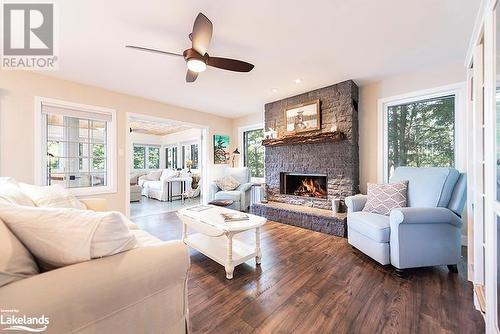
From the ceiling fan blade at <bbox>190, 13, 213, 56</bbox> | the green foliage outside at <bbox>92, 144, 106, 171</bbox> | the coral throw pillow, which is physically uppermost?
the ceiling fan blade at <bbox>190, 13, 213, 56</bbox>

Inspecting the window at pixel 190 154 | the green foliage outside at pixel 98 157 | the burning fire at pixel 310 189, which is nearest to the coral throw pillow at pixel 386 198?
the burning fire at pixel 310 189

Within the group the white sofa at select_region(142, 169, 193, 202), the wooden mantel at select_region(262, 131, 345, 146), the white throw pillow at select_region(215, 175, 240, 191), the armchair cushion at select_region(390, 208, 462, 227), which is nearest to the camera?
the armchair cushion at select_region(390, 208, 462, 227)

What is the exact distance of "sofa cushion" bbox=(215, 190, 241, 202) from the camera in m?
4.40

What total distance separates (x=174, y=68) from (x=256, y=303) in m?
2.88

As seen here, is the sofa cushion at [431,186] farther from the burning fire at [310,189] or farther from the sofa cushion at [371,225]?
the burning fire at [310,189]

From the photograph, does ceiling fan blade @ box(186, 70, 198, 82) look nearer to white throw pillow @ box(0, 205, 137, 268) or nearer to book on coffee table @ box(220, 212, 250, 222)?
book on coffee table @ box(220, 212, 250, 222)

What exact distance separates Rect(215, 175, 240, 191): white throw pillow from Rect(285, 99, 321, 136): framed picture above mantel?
66.7 inches

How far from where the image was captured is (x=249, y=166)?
5.47m

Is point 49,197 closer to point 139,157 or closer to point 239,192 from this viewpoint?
point 239,192

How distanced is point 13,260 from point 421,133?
13.5 feet

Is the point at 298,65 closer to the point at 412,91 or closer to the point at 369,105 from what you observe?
the point at 369,105

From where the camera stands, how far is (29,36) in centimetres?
210

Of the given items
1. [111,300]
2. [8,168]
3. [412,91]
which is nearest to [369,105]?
[412,91]

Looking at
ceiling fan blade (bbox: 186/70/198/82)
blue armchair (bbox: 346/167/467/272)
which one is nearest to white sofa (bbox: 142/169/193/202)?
ceiling fan blade (bbox: 186/70/198/82)
